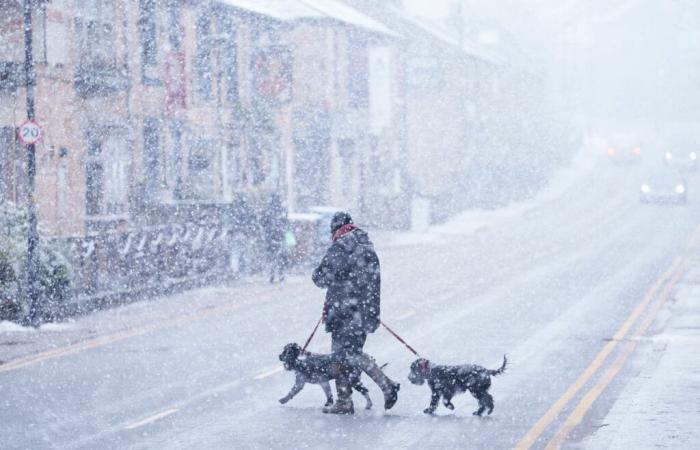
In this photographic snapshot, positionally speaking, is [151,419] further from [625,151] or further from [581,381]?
[625,151]

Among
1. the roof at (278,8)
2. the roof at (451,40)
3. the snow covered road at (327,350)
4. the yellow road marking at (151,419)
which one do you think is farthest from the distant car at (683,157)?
the yellow road marking at (151,419)

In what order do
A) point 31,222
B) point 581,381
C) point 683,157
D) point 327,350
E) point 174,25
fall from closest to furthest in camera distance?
1. point 581,381
2. point 327,350
3. point 31,222
4. point 174,25
5. point 683,157

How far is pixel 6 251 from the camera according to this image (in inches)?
785

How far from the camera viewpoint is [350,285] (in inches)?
435

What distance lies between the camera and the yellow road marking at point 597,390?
10.3 metres

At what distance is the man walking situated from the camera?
11086mm

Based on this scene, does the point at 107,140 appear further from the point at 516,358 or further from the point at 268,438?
the point at 268,438

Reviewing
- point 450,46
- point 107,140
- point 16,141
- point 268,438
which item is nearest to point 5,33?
point 16,141

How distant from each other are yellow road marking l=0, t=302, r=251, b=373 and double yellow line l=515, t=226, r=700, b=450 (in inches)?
262

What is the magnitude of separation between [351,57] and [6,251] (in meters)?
26.5

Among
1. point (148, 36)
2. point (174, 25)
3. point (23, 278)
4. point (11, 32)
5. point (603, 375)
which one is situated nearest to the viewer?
point (603, 375)

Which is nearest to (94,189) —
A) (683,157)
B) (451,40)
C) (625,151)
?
(451,40)

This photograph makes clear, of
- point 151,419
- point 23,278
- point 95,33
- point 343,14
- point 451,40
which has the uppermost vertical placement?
point 451,40

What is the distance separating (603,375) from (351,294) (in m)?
3.96
